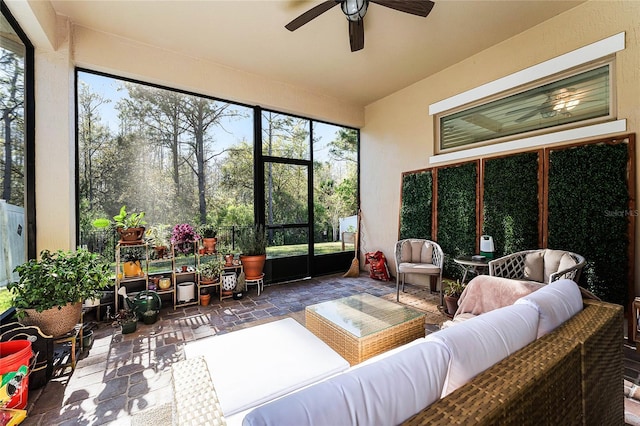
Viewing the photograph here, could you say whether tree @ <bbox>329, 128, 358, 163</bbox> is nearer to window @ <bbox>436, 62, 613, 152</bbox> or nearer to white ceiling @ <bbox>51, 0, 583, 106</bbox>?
white ceiling @ <bbox>51, 0, 583, 106</bbox>

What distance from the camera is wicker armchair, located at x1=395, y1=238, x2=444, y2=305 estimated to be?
388cm

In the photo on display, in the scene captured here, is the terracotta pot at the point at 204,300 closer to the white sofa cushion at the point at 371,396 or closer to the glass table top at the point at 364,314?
the glass table top at the point at 364,314

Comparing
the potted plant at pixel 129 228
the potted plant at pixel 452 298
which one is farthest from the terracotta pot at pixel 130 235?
the potted plant at pixel 452 298

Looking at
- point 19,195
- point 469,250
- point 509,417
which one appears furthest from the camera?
point 469,250

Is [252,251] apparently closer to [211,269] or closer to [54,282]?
[211,269]

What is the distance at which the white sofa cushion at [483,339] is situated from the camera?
938mm

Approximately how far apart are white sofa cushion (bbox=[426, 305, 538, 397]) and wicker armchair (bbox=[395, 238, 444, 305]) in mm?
2676

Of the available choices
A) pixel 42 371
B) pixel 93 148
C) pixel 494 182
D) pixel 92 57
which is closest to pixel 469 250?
pixel 494 182

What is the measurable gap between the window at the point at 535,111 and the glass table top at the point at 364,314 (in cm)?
289

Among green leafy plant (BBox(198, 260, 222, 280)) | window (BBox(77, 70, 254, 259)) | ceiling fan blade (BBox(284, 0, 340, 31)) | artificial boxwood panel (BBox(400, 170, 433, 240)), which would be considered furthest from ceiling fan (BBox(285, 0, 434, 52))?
green leafy plant (BBox(198, 260, 222, 280))

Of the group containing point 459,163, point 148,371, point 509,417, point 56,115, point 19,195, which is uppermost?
point 56,115

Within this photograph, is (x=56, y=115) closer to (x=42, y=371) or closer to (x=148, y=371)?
(x=42, y=371)

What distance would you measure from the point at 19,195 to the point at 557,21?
19.7ft

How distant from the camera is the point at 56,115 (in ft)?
9.80
